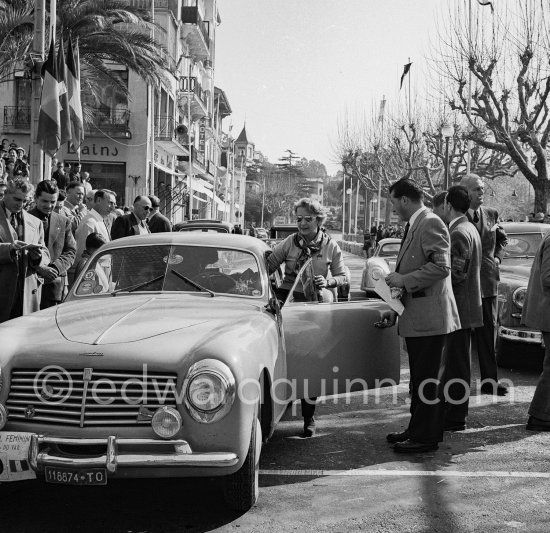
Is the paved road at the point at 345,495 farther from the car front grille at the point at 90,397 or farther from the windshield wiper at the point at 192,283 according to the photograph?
the windshield wiper at the point at 192,283

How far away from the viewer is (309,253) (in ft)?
21.9

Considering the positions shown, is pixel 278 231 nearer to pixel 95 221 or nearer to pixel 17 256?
pixel 95 221

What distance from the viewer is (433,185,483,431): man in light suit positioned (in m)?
6.53

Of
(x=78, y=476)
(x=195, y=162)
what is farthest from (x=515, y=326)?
(x=195, y=162)

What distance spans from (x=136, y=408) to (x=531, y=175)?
24349 mm

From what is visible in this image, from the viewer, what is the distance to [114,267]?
596 centimetres

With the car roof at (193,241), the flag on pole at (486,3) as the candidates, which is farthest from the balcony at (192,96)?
the car roof at (193,241)

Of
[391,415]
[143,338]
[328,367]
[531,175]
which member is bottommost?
[391,415]

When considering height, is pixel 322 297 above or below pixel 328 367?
above

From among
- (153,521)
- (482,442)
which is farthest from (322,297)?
(153,521)

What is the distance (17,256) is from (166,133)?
3577 cm

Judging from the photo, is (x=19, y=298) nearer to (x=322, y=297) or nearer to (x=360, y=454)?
(x=322, y=297)

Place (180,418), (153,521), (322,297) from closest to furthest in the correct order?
(180,418) < (153,521) < (322,297)

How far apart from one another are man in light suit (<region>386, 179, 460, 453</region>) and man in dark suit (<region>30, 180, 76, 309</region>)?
3.33m
